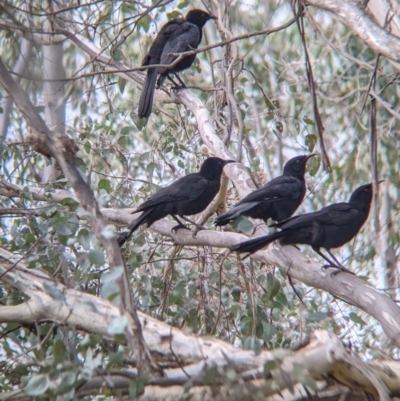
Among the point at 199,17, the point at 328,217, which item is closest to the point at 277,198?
the point at 328,217

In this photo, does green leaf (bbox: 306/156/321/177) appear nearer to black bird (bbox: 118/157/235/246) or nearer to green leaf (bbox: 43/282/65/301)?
black bird (bbox: 118/157/235/246)

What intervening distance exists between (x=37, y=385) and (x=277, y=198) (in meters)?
3.34

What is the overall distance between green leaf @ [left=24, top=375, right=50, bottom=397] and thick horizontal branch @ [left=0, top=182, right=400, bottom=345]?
1.93m

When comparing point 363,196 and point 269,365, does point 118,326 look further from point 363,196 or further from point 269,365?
point 363,196

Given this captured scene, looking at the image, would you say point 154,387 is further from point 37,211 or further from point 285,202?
point 285,202

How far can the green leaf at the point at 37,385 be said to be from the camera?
2996mm

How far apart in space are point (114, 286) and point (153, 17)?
560cm

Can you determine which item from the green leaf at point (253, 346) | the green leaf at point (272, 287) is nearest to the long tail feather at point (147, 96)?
the green leaf at point (272, 287)

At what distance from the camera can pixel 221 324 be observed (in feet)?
19.5

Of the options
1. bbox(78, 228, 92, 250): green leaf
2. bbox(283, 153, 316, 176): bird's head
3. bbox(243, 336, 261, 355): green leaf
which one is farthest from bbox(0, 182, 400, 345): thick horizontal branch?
bbox(78, 228, 92, 250): green leaf

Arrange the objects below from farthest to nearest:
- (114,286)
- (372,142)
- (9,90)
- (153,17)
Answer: (153,17) → (372,142) → (9,90) → (114,286)

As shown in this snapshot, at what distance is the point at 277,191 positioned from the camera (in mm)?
5984

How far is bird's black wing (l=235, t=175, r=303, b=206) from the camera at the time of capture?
5.60m

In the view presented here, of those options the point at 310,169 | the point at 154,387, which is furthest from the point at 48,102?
the point at 154,387
